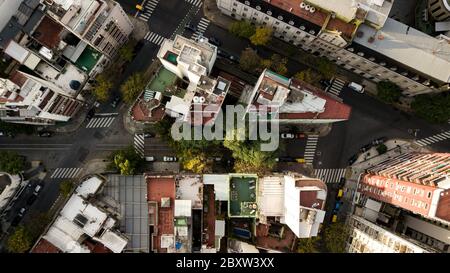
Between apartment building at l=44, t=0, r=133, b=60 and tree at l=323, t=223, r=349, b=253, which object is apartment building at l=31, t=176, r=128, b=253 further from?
tree at l=323, t=223, r=349, b=253

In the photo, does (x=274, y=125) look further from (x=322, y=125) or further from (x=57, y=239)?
(x=57, y=239)

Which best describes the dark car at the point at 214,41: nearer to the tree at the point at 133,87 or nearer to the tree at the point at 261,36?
the tree at the point at 261,36

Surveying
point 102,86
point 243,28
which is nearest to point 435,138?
point 243,28

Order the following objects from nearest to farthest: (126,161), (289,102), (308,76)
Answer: (289,102)
(126,161)
(308,76)

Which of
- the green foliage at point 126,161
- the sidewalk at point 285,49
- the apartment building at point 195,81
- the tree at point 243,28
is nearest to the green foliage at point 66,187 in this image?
the green foliage at point 126,161

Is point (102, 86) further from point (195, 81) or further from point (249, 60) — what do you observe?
point (249, 60)

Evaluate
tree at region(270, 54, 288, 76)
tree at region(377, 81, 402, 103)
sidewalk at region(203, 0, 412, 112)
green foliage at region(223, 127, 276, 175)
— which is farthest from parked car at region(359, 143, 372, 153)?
tree at region(270, 54, 288, 76)

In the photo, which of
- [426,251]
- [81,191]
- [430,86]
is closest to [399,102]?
[430,86]
